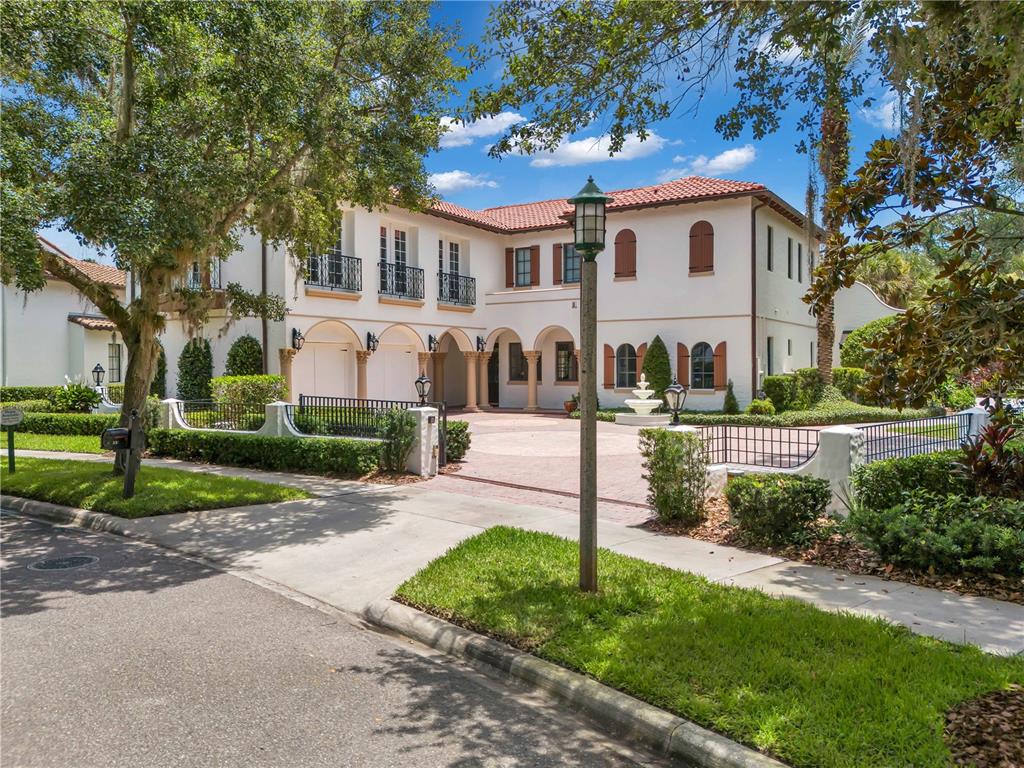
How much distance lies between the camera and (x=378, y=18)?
10352 millimetres

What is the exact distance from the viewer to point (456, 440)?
1361 centimetres

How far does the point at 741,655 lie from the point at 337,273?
1898cm

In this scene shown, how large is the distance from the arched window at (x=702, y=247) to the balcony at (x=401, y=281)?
30.4ft

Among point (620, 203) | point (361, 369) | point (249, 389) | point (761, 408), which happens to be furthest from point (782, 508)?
point (620, 203)

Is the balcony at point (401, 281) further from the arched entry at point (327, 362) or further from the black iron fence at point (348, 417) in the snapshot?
the black iron fence at point (348, 417)

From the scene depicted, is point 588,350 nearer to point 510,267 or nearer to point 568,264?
point 568,264

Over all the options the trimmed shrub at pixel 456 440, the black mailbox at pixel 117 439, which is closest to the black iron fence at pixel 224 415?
the trimmed shrub at pixel 456 440

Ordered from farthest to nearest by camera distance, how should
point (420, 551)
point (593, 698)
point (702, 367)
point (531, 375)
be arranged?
point (531, 375)
point (702, 367)
point (420, 551)
point (593, 698)

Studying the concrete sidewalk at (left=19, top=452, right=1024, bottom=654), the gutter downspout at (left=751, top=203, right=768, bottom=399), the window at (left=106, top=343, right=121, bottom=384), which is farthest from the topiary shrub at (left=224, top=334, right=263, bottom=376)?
the gutter downspout at (left=751, top=203, right=768, bottom=399)

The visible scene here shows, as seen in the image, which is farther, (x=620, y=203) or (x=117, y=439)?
(x=620, y=203)

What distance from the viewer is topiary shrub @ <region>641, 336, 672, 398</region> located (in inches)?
926

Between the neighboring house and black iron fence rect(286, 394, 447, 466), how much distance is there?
16083mm

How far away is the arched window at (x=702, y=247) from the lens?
23.0m

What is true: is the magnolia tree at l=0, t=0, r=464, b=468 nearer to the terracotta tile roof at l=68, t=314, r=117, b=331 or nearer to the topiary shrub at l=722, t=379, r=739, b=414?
the topiary shrub at l=722, t=379, r=739, b=414
